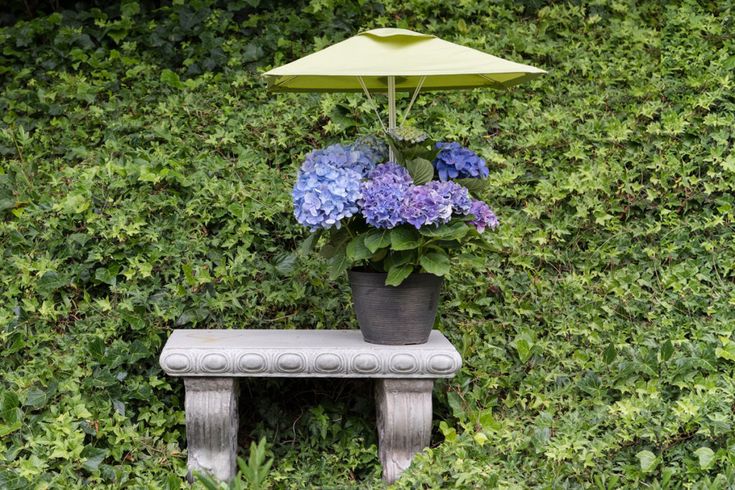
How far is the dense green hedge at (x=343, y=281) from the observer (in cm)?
347

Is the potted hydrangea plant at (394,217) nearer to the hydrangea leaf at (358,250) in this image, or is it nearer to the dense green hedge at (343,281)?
the hydrangea leaf at (358,250)

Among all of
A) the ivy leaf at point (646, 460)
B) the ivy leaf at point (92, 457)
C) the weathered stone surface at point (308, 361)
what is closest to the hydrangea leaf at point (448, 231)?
the weathered stone surface at point (308, 361)

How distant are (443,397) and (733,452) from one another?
4.16 ft

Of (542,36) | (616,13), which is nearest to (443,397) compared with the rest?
(542,36)

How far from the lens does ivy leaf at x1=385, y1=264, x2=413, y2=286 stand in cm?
337

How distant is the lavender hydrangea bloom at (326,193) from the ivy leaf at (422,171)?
0.23m

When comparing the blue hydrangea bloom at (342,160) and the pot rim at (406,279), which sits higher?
the blue hydrangea bloom at (342,160)

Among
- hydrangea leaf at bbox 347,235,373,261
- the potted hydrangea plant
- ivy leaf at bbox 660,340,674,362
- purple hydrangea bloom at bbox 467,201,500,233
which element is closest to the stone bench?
the potted hydrangea plant

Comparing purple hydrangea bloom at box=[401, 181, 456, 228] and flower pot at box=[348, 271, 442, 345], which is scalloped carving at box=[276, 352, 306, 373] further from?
purple hydrangea bloom at box=[401, 181, 456, 228]

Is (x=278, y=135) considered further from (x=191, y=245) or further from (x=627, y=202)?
(x=627, y=202)

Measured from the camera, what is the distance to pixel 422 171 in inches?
137

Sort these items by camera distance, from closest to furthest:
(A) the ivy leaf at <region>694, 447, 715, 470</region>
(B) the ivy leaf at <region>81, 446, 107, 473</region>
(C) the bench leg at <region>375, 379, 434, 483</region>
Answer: (A) the ivy leaf at <region>694, 447, 715, 470</region> → (B) the ivy leaf at <region>81, 446, 107, 473</region> → (C) the bench leg at <region>375, 379, 434, 483</region>

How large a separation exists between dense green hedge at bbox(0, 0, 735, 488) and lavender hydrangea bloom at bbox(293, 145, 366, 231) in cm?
65

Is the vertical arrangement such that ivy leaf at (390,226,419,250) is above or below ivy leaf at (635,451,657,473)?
above
